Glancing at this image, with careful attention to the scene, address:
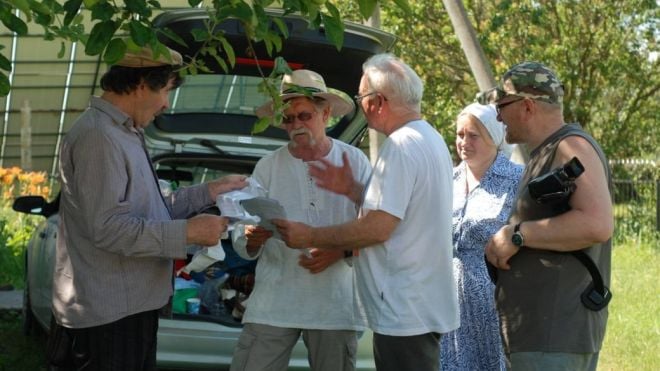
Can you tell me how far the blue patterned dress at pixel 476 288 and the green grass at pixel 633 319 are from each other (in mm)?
2327

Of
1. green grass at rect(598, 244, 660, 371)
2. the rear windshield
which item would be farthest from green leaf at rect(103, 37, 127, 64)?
green grass at rect(598, 244, 660, 371)

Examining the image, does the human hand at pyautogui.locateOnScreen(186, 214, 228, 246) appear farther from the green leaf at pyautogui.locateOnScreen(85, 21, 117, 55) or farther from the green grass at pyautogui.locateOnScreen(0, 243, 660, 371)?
the green grass at pyautogui.locateOnScreen(0, 243, 660, 371)

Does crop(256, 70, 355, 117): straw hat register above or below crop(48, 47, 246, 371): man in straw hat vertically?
above

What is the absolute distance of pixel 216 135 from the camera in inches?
281

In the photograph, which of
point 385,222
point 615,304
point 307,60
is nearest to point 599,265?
point 385,222

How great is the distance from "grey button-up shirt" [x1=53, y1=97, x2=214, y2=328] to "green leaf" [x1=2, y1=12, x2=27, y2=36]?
427mm

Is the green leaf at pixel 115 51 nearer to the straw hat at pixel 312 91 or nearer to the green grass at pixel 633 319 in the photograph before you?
the straw hat at pixel 312 91

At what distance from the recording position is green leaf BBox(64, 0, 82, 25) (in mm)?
3896

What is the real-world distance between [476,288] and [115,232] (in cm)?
215

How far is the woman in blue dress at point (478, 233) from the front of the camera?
5.68 meters

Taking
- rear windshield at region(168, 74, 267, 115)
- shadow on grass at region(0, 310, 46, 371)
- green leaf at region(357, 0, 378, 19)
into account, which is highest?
green leaf at region(357, 0, 378, 19)

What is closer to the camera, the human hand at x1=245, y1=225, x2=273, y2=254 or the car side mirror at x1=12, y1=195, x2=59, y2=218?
the human hand at x1=245, y1=225, x2=273, y2=254

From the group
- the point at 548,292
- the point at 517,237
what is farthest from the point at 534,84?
Answer: the point at 548,292

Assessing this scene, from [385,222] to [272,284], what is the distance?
0.86 meters
